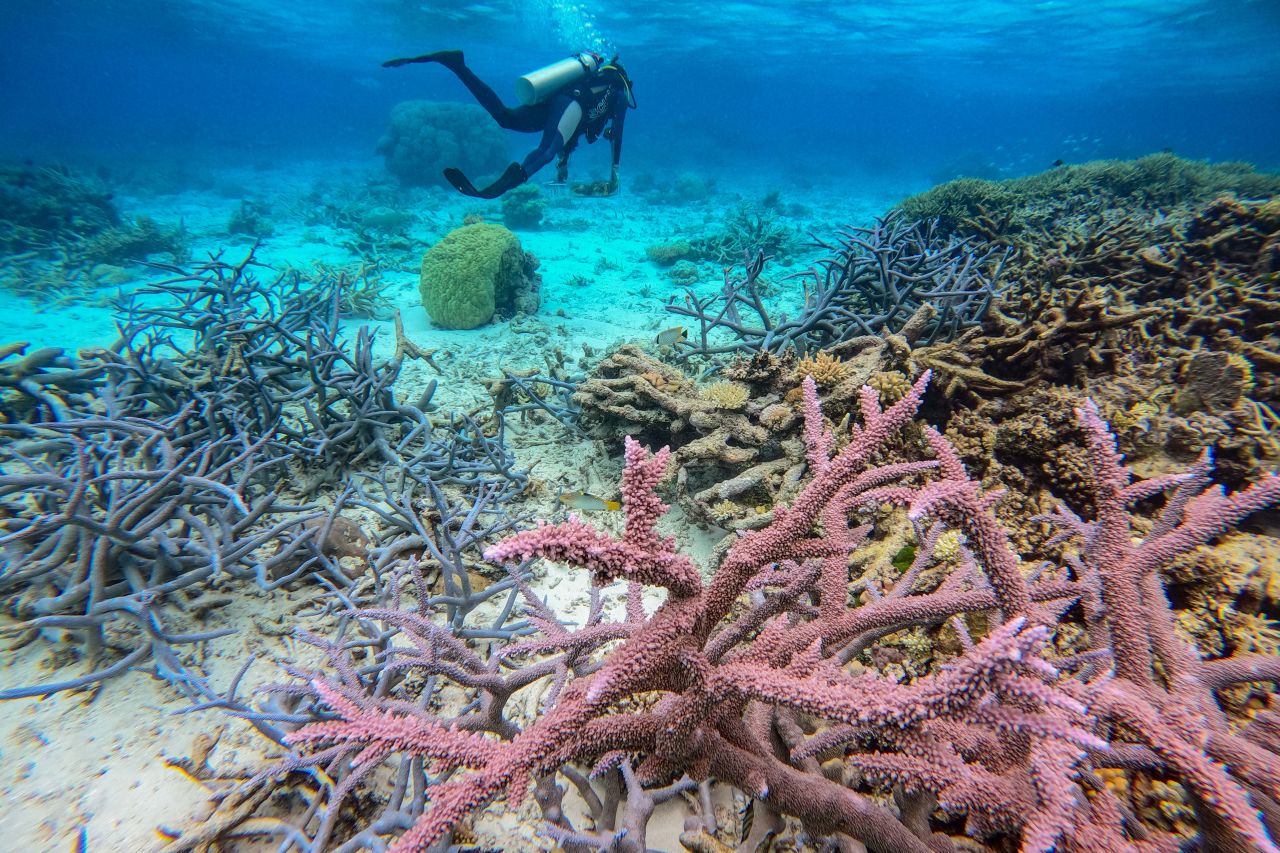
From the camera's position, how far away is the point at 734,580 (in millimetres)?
1406

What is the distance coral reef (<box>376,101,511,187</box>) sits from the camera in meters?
22.1

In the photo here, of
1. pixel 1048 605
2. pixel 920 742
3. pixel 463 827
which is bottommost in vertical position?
pixel 463 827

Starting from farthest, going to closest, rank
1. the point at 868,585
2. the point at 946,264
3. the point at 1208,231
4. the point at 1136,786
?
the point at 1208,231
the point at 946,264
the point at 868,585
the point at 1136,786

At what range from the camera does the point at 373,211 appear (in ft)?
55.9

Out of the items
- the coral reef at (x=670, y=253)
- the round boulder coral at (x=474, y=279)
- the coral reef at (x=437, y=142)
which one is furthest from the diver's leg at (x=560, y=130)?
the coral reef at (x=437, y=142)

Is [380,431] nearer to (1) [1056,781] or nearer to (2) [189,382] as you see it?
(2) [189,382]

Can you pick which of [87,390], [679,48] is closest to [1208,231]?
[87,390]

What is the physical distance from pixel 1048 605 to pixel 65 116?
78.7 metres

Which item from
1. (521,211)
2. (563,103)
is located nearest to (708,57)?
(521,211)

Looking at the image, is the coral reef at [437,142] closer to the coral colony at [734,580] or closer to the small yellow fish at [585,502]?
the coral colony at [734,580]

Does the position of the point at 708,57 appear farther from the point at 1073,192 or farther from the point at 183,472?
the point at 183,472

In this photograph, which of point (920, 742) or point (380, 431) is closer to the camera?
point (920, 742)

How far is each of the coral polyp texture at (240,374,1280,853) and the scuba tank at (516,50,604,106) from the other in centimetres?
885

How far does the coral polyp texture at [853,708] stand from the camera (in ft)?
3.86
